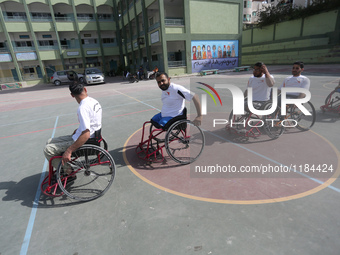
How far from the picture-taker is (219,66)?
2606cm

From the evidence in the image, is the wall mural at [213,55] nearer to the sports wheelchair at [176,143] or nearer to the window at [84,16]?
the window at [84,16]

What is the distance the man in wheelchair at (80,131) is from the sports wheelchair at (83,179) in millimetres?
92

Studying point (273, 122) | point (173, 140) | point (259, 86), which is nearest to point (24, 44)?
point (173, 140)

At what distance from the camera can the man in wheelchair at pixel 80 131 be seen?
2814 millimetres

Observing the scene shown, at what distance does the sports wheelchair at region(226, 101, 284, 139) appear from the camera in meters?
4.72

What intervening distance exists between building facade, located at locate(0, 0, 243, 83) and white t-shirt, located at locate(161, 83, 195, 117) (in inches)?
779

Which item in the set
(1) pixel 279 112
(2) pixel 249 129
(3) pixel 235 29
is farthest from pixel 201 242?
(3) pixel 235 29

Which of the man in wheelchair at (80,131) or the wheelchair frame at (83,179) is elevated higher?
the man in wheelchair at (80,131)

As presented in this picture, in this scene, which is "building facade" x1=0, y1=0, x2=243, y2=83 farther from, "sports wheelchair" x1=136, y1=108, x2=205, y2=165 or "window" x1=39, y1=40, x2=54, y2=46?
"sports wheelchair" x1=136, y1=108, x2=205, y2=165

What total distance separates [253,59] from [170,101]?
3358cm

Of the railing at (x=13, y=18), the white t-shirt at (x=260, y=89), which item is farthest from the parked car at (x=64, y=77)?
the white t-shirt at (x=260, y=89)

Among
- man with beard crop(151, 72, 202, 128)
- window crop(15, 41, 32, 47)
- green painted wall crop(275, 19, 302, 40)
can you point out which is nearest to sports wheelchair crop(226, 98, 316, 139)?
man with beard crop(151, 72, 202, 128)

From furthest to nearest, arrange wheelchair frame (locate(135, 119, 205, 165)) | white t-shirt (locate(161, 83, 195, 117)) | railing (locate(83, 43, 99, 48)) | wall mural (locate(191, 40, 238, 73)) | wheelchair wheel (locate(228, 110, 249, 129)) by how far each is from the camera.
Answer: railing (locate(83, 43, 99, 48))
wall mural (locate(191, 40, 238, 73))
wheelchair wheel (locate(228, 110, 249, 129))
white t-shirt (locate(161, 83, 195, 117))
wheelchair frame (locate(135, 119, 205, 165))

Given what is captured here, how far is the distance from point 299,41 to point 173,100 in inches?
1170
